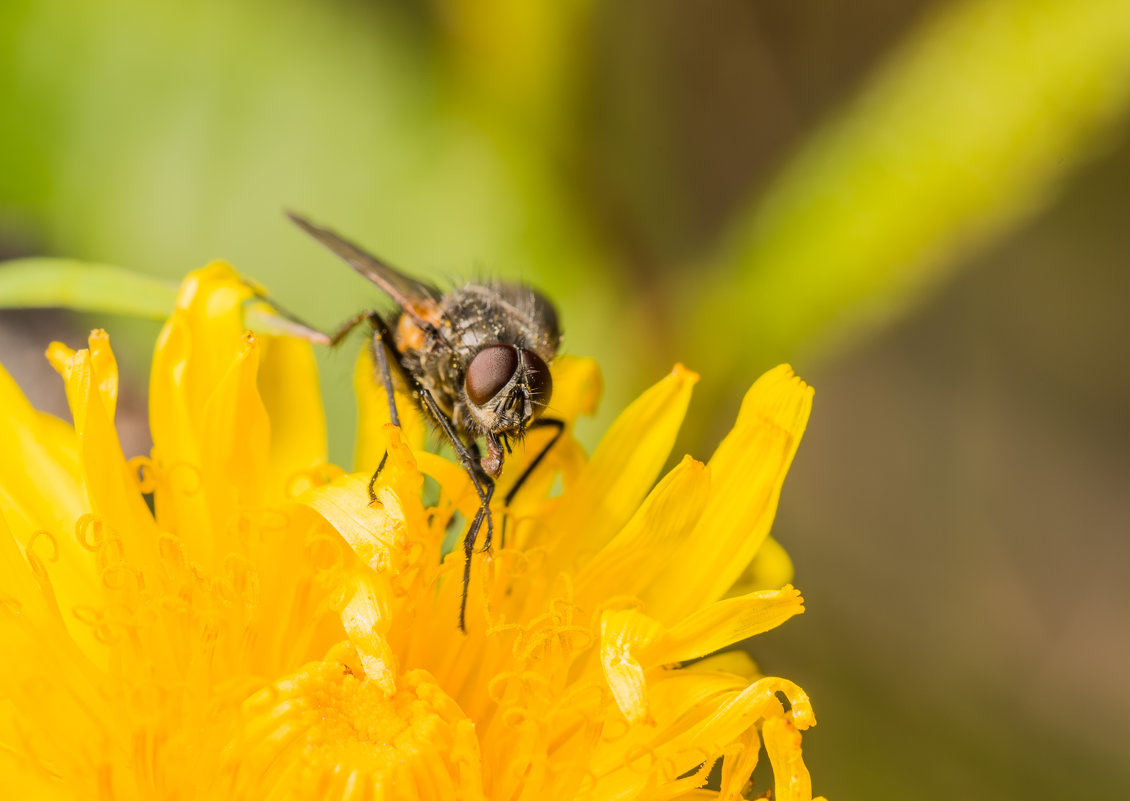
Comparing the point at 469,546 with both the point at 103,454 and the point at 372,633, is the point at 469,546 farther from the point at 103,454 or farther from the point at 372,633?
the point at 103,454

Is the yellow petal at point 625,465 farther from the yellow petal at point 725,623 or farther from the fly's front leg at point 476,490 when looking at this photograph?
the yellow petal at point 725,623

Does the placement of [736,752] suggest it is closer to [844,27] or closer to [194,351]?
[194,351]

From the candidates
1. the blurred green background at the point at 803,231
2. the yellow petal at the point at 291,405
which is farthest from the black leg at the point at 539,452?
the blurred green background at the point at 803,231

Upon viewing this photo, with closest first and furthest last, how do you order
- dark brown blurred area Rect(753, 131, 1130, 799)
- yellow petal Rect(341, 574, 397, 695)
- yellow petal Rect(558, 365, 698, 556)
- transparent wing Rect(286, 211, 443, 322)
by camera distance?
yellow petal Rect(341, 574, 397, 695) < yellow petal Rect(558, 365, 698, 556) < transparent wing Rect(286, 211, 443, 322) < dark brown blurred area Rect(753, 131, 1130, 799)

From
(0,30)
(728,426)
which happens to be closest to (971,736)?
(728,426)

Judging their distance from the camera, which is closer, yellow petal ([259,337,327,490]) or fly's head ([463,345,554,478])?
fly's head ([463,345,554,478])

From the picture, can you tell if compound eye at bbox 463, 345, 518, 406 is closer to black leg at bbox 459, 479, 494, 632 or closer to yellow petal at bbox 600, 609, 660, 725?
black leg at bbox 459, 479, 494, 632

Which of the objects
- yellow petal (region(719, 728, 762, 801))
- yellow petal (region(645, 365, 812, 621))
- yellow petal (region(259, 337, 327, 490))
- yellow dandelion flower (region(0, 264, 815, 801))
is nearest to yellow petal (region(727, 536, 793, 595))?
Answer: yellow dandelion flower (region(0, 264, 815, 801))
